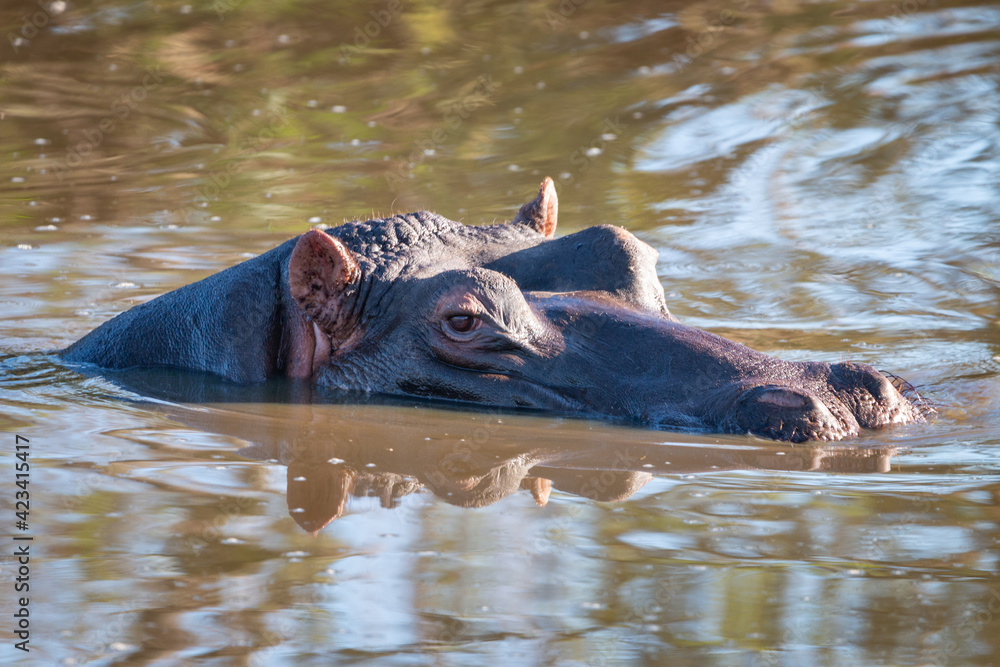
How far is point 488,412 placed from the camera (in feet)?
20.5

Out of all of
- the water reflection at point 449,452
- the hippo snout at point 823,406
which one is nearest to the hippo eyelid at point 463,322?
the water reflection at point 449,452

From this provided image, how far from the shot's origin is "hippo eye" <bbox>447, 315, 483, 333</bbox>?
20.1ft

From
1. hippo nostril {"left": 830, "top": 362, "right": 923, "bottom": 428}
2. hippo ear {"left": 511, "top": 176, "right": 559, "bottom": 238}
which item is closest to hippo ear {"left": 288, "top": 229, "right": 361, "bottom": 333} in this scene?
hippo ear {"left": 511, "top": 176, "right": 559, "bottom": 238}

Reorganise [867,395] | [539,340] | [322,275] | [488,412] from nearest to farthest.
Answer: [867,395] < [539,340] < [488,412] < [322,275]

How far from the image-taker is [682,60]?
54.1ft

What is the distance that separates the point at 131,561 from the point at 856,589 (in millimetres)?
2358

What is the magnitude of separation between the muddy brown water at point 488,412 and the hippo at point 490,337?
0.19m

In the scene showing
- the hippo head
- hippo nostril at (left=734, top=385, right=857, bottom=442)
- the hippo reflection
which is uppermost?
the hippo head

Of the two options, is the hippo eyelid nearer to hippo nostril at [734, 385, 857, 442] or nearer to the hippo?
the hippo

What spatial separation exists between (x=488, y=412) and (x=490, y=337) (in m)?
0.38

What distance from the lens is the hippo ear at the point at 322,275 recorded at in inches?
248

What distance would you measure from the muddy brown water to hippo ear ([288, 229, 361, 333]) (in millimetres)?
511

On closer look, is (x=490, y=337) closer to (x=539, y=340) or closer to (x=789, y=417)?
(x=539, y=340)

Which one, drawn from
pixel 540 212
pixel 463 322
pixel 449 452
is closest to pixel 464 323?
pixel 463 322
